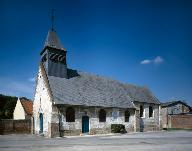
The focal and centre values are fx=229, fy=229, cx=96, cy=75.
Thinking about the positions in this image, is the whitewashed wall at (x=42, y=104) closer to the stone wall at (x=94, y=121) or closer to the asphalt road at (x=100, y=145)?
the stone wall at (x=94, y=121)

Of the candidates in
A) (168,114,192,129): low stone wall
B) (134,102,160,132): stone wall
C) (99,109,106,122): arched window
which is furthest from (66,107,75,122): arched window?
(168,114,192,129): low stone wall

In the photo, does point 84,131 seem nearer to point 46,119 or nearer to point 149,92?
point 46,119

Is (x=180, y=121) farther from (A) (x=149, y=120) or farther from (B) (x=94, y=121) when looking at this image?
(B) (x=94, y=121)

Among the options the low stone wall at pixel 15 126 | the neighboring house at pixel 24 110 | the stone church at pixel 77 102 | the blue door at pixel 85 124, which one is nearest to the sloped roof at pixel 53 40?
the stone church at pixel 77 102

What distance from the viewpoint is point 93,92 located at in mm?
29781

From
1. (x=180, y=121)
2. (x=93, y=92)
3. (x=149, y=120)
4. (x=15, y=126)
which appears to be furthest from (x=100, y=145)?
(x=180, y=121)

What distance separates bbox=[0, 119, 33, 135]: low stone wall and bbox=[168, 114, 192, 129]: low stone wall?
2459 centimetres

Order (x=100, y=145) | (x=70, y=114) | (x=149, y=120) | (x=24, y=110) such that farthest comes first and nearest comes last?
(x=24, y=110) → (x=149, y=120) → (x=70, y=114) → (x=100, y=145)

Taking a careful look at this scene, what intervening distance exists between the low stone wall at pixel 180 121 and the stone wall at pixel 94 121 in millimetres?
12241

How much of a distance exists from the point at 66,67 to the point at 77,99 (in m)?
4.83

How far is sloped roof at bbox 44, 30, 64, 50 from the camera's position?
28.8 meters

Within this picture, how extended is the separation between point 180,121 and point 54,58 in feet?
81.7

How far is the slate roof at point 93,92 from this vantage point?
2641 cm

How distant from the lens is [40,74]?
2855 centimetres
